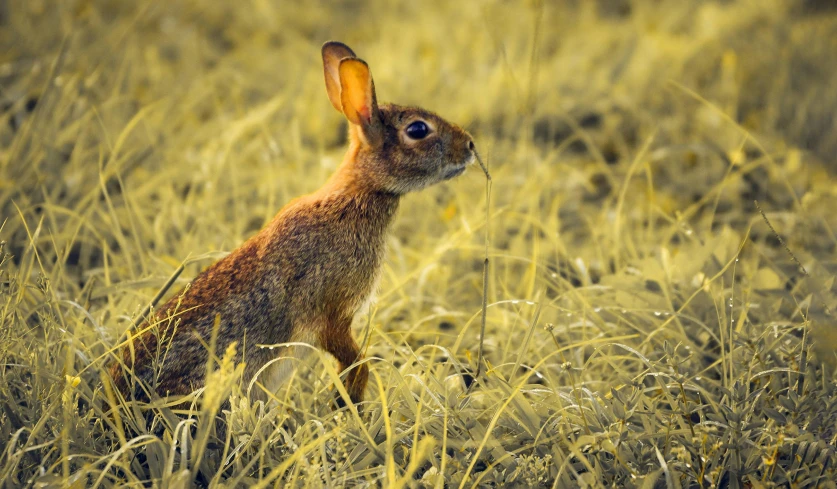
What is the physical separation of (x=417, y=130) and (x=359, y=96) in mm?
247

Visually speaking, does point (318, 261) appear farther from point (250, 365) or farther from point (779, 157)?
point (779, 157)

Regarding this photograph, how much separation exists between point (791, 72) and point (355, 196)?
4.24 m

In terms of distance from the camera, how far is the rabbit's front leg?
269 centimetres

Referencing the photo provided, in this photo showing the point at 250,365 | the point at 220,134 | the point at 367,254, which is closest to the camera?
the point at 250,365

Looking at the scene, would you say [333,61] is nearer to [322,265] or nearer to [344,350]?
[322,265]

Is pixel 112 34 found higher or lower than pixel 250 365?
higher

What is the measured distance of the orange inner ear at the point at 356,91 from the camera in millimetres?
2746

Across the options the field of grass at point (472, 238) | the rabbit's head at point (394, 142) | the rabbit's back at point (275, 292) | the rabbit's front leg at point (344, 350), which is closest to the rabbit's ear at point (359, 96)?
the rabbit's head at point (394, 142)

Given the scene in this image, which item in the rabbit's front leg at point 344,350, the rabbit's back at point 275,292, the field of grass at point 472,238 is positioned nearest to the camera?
the field of grass at point 472,238

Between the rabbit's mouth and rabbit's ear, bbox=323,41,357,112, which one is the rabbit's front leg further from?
rabbit's ear, bbox=323,41,357,112

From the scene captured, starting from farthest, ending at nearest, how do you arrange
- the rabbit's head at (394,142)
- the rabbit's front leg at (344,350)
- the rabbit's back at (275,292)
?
the rabbit's head at (394,142) → the rabbit's front leg at (344,350) → the rabbit's back at (275,292)


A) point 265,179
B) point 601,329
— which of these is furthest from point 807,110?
point 265,179

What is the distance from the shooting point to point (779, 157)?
16.4 ft

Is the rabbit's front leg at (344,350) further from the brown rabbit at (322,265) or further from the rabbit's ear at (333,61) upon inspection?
the rabbit's ear at (333,61)
